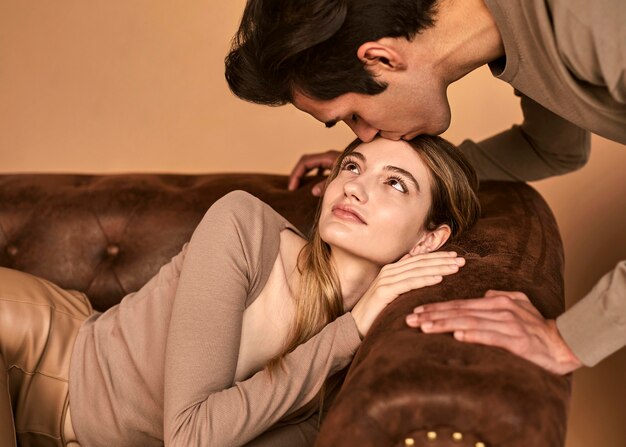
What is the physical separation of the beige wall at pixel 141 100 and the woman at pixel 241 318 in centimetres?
142

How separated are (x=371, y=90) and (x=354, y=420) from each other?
0.81 metres

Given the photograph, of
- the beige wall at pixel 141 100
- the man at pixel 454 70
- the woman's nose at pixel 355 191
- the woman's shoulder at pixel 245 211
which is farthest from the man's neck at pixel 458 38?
the beige wall at pixel 141 100

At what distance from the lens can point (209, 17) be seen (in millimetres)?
3656

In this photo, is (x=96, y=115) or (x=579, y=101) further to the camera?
(x=96, y=115)

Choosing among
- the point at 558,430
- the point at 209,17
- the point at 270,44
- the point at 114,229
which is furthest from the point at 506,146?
the point at 209,17

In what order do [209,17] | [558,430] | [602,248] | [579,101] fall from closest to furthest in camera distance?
[558,430], [579,101], [602,248], [209,17]

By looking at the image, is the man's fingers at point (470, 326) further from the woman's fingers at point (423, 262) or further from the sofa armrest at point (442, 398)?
the woman's fingers at point (423, 262)

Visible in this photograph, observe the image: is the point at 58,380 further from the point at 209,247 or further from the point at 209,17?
the point at 209,17

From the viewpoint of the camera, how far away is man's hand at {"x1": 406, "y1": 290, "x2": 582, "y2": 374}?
142 cm

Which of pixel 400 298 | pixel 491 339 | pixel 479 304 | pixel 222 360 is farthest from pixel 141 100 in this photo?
pixel 491 339

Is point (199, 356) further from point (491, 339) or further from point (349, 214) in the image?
point (491, 339)

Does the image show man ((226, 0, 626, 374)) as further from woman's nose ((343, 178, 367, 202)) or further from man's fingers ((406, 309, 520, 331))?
woman's nose ((343, 178, 367, 202))

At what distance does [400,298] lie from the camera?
1704mm

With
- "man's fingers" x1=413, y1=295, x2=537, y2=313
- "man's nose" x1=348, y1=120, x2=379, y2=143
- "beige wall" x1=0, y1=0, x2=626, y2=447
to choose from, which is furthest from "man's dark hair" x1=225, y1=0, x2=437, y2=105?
"beige wall" x1=0, y1=0, x2=626, y2=447
